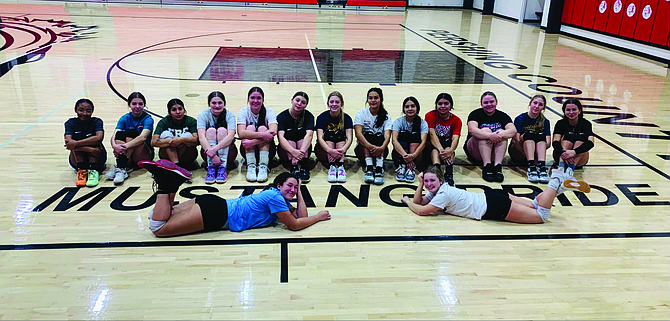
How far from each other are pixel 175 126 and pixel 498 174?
11.1 feet

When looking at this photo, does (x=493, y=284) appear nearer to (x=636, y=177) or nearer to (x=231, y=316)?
(x=231, y=316)

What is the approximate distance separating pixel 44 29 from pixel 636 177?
15.6m

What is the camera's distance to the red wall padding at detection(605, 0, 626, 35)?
14384 mm

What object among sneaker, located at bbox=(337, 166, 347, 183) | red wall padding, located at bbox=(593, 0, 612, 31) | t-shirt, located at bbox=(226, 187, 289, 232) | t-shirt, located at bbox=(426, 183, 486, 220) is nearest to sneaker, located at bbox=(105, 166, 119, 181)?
t-shirt, located at bbox=(226, 187, 289, 232)

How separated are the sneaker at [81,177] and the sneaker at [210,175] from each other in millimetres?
1146

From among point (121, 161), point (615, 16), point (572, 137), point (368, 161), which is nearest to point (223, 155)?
point (121, 161)

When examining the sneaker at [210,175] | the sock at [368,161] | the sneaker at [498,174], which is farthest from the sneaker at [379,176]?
the sneaker at [210,175]

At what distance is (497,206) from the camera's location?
4.21m

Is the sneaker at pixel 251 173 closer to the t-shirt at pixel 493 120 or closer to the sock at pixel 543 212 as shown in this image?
the t-shirt at pixel 493 120

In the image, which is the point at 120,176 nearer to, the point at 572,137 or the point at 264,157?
the point at 264,157

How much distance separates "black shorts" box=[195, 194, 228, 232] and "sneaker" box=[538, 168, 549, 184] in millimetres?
3236

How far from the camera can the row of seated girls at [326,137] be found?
4.95 meters

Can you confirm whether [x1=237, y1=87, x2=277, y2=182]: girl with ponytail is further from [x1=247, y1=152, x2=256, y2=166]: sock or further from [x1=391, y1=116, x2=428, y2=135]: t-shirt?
[x1=391, y1=116, x2=428, y2=135]: t-shirt

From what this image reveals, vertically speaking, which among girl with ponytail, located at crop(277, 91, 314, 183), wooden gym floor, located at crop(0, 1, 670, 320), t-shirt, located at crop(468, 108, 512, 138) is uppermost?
t-shirt, located at crop(468, 108, 512, 138)
